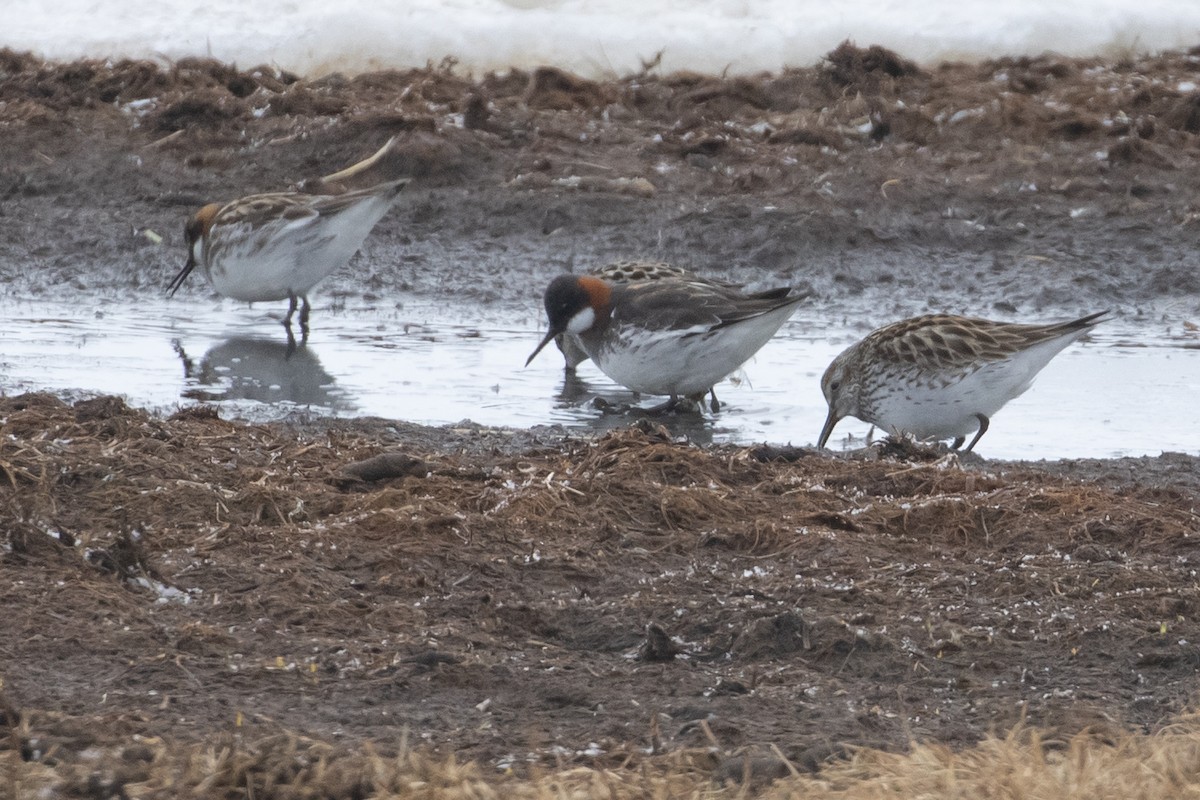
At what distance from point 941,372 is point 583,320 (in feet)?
7.13

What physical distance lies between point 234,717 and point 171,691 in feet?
0.92

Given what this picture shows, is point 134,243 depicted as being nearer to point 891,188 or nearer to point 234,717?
point 891,188

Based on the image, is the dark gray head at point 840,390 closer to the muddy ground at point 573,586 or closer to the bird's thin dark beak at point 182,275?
the muddy ground at point 573,586

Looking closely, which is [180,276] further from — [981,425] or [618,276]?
[981,425]

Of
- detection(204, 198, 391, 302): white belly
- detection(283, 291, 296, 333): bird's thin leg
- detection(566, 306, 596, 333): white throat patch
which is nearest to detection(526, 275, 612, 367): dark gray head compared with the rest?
detection(566, 306, 596, 333): white throat patch

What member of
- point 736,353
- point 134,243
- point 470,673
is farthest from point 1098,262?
point 470,673

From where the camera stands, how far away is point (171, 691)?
14.5ft

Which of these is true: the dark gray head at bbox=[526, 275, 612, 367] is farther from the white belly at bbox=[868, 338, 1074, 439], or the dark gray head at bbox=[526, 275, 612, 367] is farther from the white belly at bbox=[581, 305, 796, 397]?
the white belly at bbox=[868, 338, 1074, 439]

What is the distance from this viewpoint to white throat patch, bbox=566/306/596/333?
31.2ft

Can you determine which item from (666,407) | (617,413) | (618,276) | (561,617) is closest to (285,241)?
(618,276)

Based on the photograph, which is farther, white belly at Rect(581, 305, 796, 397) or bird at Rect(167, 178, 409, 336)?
bird at Rect(167, 178, 409, 336)

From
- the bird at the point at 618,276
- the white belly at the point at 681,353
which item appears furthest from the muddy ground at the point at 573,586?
the white belly at the point at 681,353

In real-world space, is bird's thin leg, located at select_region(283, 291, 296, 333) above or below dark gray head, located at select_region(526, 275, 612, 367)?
below

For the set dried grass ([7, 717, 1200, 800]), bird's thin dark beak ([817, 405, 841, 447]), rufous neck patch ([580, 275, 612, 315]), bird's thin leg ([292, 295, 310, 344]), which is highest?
rufous neck patch ([580, 275, 612, 315])
